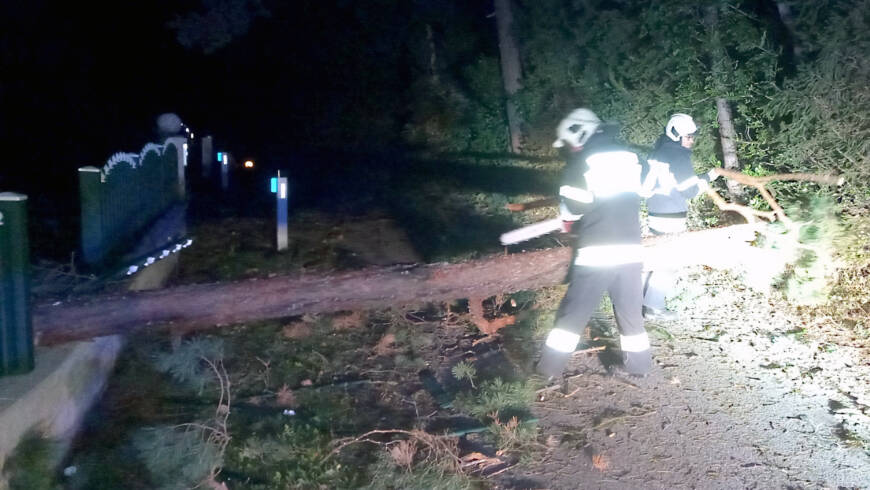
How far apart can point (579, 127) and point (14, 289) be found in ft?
11.9

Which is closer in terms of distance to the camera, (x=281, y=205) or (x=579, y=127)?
(x=579, y=127)

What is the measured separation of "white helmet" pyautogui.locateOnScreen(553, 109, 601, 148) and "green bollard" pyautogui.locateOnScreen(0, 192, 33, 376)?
3420 millimetres

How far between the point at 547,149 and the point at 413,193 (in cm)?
281

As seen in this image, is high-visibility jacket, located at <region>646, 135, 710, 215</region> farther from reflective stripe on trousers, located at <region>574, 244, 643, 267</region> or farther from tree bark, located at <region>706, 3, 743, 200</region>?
reflective stripe on trousers, located at <region>574, 244, 643, 267</region>

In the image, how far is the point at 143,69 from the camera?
789 inches

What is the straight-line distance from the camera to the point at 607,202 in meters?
4.96

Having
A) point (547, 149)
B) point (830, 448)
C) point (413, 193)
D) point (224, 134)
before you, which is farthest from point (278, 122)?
point (830, 448)

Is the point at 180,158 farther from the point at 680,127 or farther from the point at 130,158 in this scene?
the point at 680,127

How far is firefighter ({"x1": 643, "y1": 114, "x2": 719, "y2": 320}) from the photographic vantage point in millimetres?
6016

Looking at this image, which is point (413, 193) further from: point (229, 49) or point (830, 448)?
point (229, 49)

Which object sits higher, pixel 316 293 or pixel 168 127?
pixel 168 127

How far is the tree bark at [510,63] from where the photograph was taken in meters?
14.1

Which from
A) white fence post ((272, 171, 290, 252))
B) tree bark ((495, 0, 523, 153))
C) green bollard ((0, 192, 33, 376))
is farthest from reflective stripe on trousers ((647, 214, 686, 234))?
tree bark ((495, 0, 523, 153))

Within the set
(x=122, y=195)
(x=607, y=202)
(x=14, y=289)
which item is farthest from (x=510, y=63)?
(x=14, y=289)
